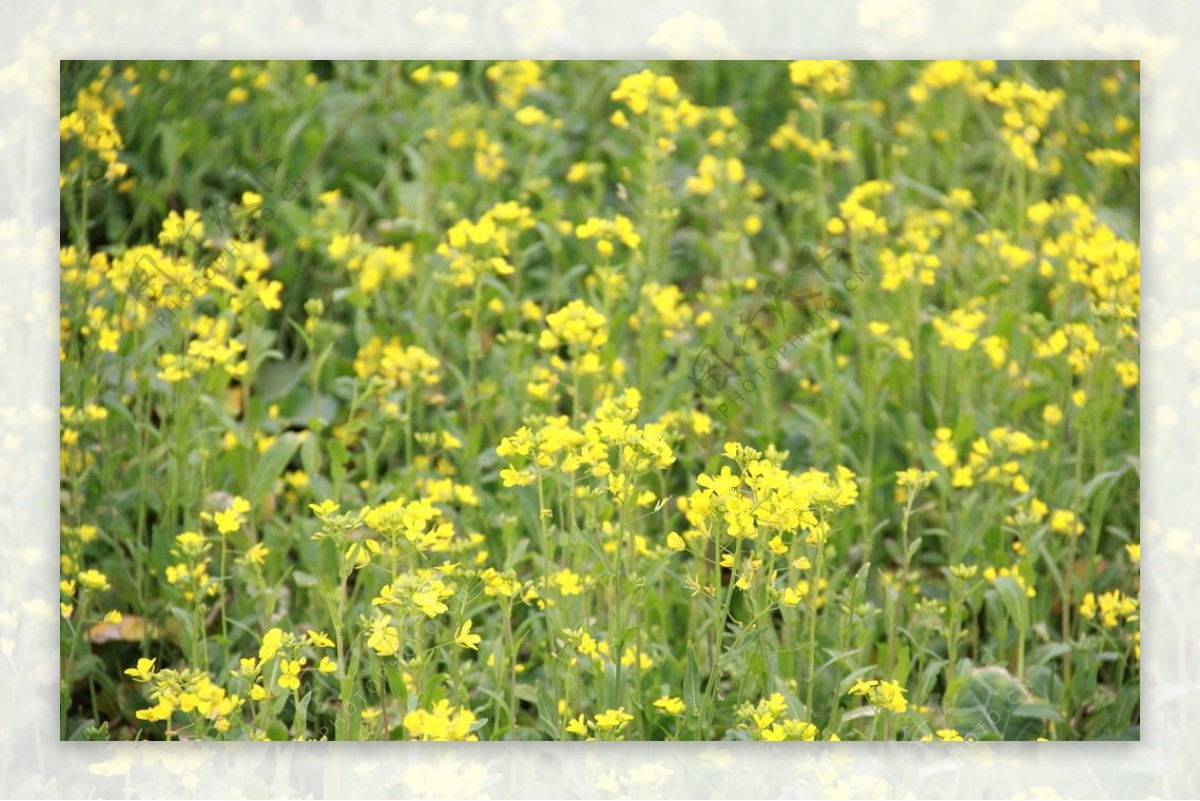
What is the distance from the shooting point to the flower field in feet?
6.95

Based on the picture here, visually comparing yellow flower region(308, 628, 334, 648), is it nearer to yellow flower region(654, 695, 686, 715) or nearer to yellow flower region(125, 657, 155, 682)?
yellow flower region(125, 657, 155, 682)

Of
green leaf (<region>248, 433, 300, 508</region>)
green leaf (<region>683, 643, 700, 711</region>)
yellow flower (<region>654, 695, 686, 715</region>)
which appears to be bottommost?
yellow flower (<region>654, 695, 686, 715</region>)

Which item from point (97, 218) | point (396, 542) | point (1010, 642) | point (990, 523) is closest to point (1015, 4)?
point (990, 523)

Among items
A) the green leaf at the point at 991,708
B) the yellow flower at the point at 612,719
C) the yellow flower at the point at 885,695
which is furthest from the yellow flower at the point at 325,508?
the green leaf at the point at 991,708

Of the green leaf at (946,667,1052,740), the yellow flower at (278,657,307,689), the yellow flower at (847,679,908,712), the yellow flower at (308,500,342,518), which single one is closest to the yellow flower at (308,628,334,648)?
the yellow flower at (278,657,307,689)

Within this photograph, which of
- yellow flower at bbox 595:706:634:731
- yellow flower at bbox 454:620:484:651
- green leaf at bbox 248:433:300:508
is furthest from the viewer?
green leaf at bbox 248:433:300:508

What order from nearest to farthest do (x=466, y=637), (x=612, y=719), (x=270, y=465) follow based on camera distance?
(x=466, y=637)
(x=612, y=719)
(x=270, y=465)

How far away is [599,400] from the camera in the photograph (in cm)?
224

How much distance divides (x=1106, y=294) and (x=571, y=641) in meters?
1.02

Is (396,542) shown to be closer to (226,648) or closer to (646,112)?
(226,648)

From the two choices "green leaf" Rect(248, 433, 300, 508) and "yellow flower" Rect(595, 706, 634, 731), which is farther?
"green leaf" Rect(248, 433, 300, 508)

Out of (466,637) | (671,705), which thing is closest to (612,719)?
(671,705)

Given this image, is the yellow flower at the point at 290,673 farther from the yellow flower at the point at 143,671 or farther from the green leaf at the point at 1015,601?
the green leaf at the point at 1015,601

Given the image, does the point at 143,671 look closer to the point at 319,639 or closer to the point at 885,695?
the point at 319,639
